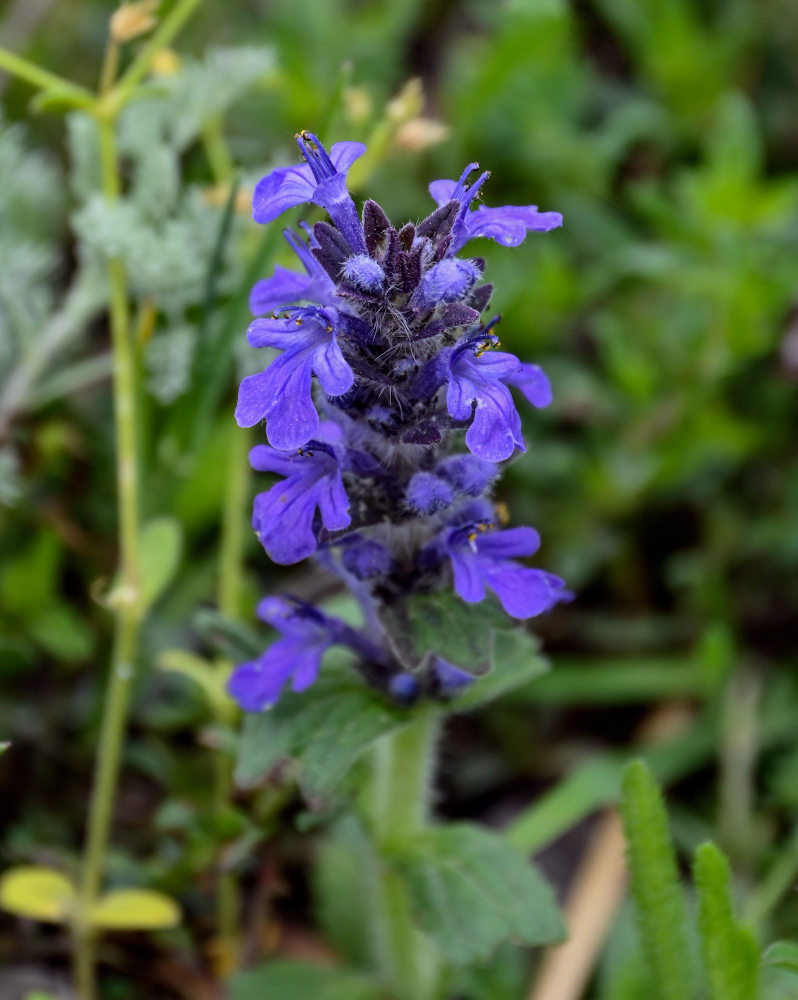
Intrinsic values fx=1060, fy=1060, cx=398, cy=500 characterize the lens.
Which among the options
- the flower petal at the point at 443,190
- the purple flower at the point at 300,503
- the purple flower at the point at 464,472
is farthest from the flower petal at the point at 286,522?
the flower petal at the point at 443,190

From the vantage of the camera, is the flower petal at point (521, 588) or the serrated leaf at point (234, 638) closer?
the flower petal at point (521, 588)

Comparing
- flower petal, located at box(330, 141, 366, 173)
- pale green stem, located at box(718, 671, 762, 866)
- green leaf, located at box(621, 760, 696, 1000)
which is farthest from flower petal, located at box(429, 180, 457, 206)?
pale green stem, located at box(718, 671, 762, 866)

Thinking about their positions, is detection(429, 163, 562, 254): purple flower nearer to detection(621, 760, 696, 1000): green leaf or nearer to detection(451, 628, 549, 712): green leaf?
detection(451, 628, 549, 712): green leaf

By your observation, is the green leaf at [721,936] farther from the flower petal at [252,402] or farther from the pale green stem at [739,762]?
the pale green stem at [739,762]

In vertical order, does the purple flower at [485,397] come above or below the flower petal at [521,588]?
above

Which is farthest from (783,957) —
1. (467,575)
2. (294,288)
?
(294,288)

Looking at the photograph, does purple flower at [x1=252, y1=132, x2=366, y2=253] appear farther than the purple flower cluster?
Yes
